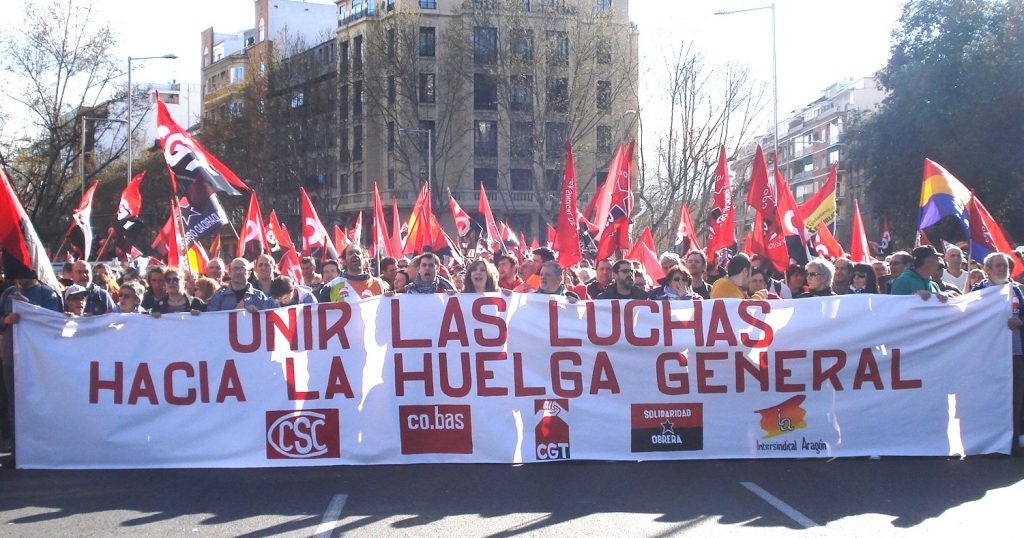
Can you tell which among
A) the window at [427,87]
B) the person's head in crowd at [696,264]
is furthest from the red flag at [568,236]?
the window at [427,87]

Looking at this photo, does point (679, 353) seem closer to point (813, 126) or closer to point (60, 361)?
point (60, 361)

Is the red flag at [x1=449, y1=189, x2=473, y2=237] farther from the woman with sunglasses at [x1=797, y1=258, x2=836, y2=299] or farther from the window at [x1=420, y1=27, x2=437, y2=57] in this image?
the window at [x1=420, y1=27, x2=437, y2=57]

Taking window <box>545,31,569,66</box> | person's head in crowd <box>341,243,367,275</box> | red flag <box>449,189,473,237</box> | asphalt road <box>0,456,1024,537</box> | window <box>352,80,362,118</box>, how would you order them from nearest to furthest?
asphalt road <box>0,456,1024,537</box> → person's head in crowd <box>341,243,367,275</box> → red flag <box>449,189,473,237</box> → window <box>545,31,569,66</box> → window <box>352,80,362,118</box>

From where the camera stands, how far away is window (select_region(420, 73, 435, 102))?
53.2 meters

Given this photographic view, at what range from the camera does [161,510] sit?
21.5 ft

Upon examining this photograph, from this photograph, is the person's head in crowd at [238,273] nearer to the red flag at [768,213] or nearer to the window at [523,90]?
the red flag at [768,213]

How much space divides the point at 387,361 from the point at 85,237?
11284mm

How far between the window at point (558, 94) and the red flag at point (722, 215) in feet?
96.3

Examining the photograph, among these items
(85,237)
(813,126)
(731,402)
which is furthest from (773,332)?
(813,126)

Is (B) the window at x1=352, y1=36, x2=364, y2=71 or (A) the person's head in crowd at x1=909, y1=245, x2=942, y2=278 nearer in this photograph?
(A) the person's head in crowd at x1=909, y1=245, x2=942, y2=278

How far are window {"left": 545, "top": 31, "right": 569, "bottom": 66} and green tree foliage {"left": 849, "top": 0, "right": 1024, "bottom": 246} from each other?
12495mm

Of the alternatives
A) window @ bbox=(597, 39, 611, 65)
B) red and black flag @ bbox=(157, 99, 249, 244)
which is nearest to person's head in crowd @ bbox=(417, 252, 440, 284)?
red and black flag @ bbox=(157, 99, 249, 244)

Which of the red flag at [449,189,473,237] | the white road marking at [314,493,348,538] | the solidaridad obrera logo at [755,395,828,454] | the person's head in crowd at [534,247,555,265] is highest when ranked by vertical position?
the red flag at [449,189,473,237]

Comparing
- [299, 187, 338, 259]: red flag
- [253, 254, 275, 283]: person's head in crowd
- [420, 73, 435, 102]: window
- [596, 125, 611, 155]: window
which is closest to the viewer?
[253, 254, 275, 283]: person's head in crowd
